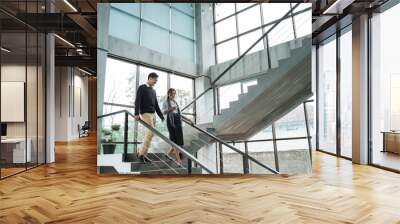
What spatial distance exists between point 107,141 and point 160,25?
2.09m

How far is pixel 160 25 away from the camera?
565 cm

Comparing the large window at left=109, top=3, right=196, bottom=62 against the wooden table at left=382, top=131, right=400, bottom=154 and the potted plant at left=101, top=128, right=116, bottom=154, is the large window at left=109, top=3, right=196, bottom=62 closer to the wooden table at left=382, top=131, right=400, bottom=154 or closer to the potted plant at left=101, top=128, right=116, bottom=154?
the potted plant at left=101, top=128, right=116, bottom=154

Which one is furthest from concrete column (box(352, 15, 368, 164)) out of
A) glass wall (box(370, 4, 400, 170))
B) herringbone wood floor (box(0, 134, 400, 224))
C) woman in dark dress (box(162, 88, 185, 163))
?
woman in dark dress (box(162, 88, 185, 163))

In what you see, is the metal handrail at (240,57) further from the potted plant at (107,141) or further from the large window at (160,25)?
the potted plant at (107,141)

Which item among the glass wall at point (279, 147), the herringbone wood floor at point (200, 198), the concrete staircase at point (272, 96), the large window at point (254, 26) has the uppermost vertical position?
the large window at point (254, 26)

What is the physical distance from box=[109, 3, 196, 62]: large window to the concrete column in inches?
145

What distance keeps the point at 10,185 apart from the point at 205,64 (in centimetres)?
349

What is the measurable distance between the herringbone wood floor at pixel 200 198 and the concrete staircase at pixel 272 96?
2.80 ft

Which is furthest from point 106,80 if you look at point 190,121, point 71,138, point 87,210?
point 71,138

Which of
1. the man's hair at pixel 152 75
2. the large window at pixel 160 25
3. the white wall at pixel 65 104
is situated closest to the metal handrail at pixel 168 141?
the man's hair at pixel 152 75

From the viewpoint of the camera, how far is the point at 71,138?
582 inches

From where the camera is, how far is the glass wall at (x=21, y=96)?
573cm

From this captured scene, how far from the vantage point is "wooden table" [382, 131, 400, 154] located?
627cm

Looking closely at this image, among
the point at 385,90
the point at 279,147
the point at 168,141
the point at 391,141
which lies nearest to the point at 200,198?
the point at 168,141
